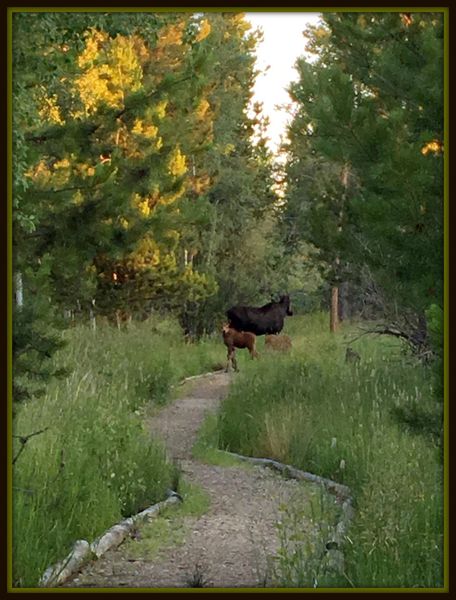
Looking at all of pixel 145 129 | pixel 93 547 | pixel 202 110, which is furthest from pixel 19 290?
pixel 202 110

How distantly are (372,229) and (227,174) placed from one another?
61.6 ft

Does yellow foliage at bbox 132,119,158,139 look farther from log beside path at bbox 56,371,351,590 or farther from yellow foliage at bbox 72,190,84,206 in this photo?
yellow foliage at bbox 72,190,84,206

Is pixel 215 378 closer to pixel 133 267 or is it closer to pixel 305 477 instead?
pixel 133 267

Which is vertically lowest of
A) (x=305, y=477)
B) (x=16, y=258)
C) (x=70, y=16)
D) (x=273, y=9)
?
(x=305, y=477)

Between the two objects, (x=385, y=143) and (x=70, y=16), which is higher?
(x=70, y=16)

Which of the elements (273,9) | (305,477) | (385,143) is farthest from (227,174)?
(273,9)

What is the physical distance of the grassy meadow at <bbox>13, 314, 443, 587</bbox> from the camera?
5402mm

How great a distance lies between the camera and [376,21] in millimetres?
8336

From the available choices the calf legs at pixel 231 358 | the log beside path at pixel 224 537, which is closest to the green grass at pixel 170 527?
the log beside path at pixel 224 537

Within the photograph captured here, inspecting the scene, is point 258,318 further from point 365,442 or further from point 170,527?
point 170,527

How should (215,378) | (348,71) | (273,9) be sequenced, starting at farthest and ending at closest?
(215,378)
(348,71)
(273,9)

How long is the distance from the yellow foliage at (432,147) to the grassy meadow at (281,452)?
1705 mm

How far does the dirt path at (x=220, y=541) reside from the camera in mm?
5684

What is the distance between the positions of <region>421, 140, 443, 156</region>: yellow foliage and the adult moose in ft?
49.3
